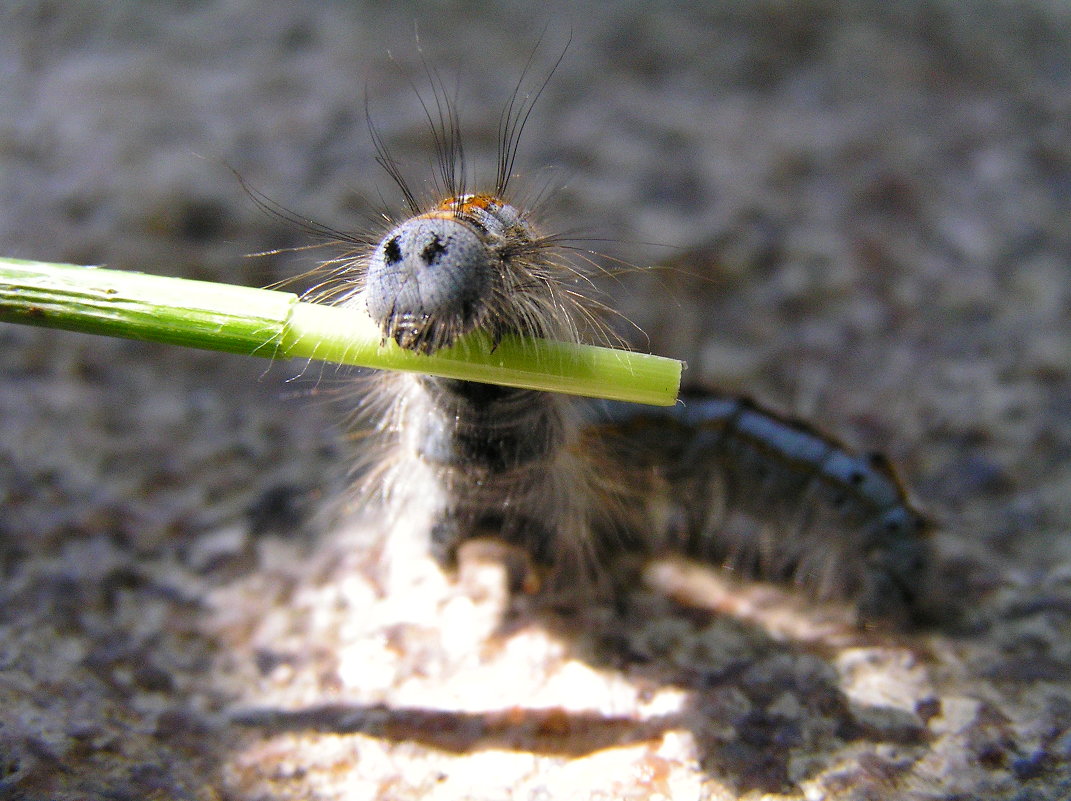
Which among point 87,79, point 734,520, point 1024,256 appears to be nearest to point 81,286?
point 734,520

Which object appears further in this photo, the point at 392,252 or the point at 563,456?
the point at 563,456

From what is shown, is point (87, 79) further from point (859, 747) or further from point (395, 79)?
point (859, 747)

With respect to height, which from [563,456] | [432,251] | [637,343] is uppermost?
[637,343]

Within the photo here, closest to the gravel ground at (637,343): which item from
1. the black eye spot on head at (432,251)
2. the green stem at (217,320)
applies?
the green stem at (217,320)

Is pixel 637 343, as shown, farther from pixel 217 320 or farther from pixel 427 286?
pixel 217 320

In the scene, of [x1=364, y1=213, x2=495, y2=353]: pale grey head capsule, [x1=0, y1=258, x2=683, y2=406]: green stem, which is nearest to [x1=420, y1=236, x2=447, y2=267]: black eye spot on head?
[x1=364, y1=213, x2=495, y2=353]: pale grey head capsule

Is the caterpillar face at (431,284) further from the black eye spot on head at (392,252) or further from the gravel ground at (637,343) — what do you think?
the gravel ground at (637,343)

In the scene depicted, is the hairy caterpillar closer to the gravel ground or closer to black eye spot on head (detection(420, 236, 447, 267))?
black eye spot on head (detection(420, 236, 447, 267))

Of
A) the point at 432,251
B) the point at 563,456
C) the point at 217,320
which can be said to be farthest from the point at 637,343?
the point at 217,320
